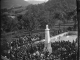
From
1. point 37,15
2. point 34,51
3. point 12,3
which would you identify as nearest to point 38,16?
point 37,15

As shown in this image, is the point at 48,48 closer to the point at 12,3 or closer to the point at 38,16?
the point at 38,16

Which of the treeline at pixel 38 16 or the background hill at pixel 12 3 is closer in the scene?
the treeline at pixel 38 16

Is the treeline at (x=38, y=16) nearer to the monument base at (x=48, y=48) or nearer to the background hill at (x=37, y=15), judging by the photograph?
the background hill at (x=37, y=15)

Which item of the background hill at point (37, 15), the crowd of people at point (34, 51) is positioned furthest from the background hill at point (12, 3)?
the crowd of people at point (34, 51)

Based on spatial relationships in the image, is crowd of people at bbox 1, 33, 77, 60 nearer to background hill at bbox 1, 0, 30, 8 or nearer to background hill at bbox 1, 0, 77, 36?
background hill at bbox 1, 0, 77, 36

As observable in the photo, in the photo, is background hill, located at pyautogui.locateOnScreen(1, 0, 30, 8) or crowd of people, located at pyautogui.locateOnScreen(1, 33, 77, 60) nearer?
crowd of people, located at pyautogui.locateOnScreen(1, 33, 77, 60)

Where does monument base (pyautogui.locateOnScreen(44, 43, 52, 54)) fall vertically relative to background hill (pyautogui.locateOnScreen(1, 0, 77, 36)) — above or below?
below

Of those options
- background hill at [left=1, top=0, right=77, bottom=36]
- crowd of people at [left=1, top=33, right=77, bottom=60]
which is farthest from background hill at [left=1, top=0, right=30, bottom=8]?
crowd of people at [left=1, top=33, right=77, bottom=60]
